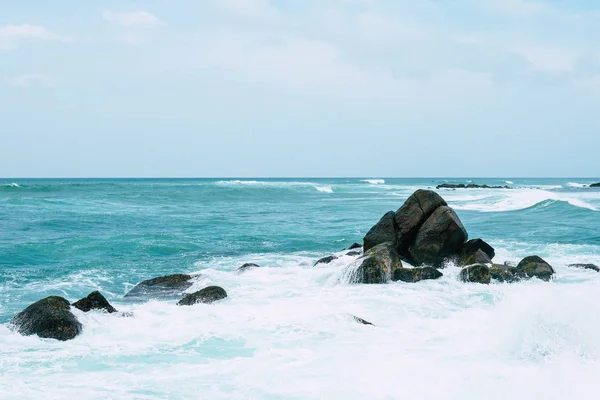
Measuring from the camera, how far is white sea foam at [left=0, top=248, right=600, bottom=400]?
6887 millimetres

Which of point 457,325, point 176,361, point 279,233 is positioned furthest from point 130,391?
point 279,233

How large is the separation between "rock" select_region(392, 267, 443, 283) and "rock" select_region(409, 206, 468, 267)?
1.45 m

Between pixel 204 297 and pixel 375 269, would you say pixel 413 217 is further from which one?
pixel 204 297

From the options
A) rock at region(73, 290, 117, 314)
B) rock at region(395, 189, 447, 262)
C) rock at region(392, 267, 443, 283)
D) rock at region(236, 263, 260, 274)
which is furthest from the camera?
rock at region(395, 189, 447, 262)

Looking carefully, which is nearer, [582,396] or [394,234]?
[582,396]

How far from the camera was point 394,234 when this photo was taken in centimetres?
1532

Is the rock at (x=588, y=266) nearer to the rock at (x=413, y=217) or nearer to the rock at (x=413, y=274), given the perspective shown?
the rock at (x=413, y=217)

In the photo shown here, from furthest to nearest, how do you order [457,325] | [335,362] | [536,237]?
[536,237] < [457,325] < [335,362]

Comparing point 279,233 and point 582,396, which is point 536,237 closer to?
point 279,233

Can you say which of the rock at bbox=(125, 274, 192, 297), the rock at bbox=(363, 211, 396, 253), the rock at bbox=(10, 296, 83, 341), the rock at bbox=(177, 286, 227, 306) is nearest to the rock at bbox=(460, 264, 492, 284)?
the rock at bbox=(363, 211, 396, 253)

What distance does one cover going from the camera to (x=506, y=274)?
1292 cm

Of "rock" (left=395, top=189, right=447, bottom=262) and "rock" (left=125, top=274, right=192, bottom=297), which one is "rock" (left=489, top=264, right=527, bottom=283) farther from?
"rock" (left=125, top=274, right=192, bottom=297)

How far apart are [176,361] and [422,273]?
279 inches

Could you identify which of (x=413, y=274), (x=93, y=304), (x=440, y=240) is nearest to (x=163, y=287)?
(x=93, y=304)
